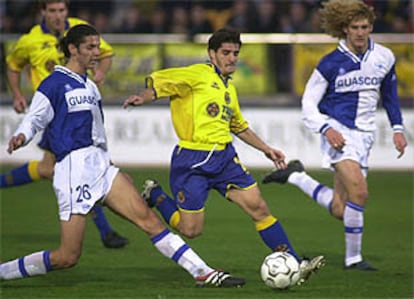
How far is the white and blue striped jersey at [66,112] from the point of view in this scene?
769cm

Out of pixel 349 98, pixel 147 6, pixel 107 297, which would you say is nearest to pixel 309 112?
pixel 349 98

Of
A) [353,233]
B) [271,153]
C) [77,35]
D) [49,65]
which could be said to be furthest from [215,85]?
[49,65]

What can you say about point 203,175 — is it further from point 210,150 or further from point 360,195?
point 360,195

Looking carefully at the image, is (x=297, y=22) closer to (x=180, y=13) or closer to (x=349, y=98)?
(x=180, y=13)

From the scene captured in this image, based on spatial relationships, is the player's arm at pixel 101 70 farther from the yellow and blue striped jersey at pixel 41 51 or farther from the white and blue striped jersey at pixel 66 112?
the white and blue striped jersey at pixel 66 112

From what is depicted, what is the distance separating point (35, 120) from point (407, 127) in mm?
9898

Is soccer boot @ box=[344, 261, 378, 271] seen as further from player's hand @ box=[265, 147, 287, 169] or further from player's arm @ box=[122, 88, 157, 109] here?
player's arm @ box=[122, 88, 157, 109]

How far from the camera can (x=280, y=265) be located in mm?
7801

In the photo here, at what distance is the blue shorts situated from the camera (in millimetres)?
8422

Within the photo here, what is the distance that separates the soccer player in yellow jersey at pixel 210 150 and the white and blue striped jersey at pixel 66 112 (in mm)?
718

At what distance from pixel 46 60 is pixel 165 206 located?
8.09ft

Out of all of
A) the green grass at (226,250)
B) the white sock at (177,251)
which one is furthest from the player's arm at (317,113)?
the white sock at (177,251)

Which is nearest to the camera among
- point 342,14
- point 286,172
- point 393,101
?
point 342,14

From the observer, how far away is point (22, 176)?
1095cm
